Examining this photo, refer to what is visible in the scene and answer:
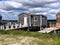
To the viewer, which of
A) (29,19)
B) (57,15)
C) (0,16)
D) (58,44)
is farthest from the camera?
(0,16)

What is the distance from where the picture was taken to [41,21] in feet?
203

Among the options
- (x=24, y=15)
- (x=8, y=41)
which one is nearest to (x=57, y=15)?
(x=24, y=15)

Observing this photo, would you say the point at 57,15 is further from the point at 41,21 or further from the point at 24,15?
the point at 24,15

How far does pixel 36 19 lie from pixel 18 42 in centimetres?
4981

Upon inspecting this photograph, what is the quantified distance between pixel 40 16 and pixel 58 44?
167ft

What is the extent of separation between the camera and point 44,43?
420 inches

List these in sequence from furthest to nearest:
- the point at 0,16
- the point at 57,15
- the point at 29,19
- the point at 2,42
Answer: the point at 0,16 → the point at 29,19 → the point at 57,15 → the point at 2,42

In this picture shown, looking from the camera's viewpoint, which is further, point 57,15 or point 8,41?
point 57,15

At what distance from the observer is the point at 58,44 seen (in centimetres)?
1034

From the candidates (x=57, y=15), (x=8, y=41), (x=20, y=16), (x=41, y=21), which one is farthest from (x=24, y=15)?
(x=8, y=41)

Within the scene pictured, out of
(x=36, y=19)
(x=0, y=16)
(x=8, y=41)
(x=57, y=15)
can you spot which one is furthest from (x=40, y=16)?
(x=8, y=41)

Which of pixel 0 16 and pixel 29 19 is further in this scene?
pixel 0 16

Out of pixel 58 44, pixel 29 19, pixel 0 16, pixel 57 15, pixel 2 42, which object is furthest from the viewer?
pixel 0 16

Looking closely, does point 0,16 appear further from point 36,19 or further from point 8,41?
point 8,41
